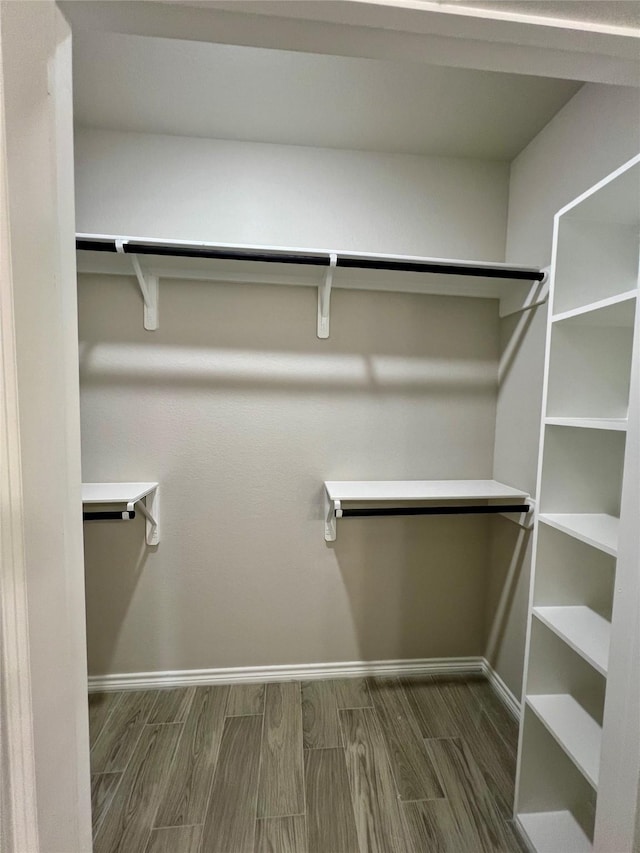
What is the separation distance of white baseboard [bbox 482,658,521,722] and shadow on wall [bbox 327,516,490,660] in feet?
0.25

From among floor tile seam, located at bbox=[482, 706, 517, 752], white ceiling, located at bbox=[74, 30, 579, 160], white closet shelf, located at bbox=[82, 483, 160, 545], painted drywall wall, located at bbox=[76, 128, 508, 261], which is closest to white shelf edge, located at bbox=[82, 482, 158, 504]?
white closet shelf, located at bbox=[82, 483, 160, 545]

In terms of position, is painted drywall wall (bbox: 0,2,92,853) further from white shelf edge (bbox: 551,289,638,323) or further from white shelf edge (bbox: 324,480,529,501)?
white shelf edge (bbox: 551,289,638,323)

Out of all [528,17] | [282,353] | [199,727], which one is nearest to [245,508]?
[282,353]

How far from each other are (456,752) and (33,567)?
1.57 m

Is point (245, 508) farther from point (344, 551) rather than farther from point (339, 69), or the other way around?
point (339, 69)

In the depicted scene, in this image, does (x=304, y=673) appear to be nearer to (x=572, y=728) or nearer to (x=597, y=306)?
(x=572, y=728)

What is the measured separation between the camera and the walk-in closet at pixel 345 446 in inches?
33.0

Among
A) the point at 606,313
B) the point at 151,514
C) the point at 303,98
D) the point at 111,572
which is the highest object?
the point at 303,98

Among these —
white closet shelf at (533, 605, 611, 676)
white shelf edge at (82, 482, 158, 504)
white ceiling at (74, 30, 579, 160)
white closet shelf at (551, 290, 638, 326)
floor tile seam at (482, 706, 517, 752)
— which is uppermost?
white ceiling at (74, 30, 579, 160)

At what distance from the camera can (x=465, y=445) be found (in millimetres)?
1626

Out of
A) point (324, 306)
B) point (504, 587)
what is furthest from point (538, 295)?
point (504, 587)

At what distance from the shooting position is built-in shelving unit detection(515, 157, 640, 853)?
997 millimetres

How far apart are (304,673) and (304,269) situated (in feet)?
5.85

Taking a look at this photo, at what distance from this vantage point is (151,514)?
1.48 metres
